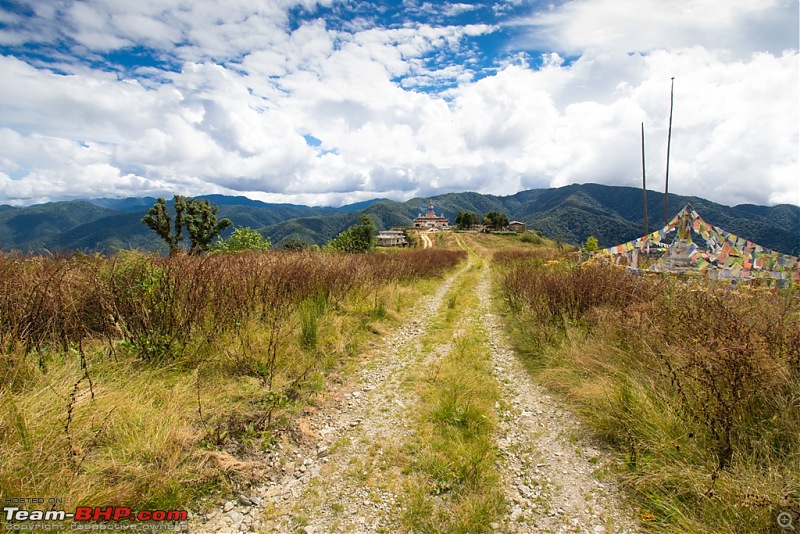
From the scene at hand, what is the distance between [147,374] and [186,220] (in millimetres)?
35805

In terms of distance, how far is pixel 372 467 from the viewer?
10.6 feet

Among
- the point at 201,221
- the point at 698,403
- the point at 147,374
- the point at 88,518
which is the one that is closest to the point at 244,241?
the point at 147,374

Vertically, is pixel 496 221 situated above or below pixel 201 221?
above

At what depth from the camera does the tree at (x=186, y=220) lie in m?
30.9

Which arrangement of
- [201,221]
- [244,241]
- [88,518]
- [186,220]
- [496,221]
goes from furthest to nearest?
1. [496,221]
2. [201,221]
3. [186,220]
4. [244,241]
5. [88,518]

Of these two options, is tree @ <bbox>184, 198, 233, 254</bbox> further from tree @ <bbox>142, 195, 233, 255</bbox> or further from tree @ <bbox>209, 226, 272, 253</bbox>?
tree @ <bbox>209, 226, 272, 253</bbox>

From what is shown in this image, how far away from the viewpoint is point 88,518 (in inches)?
86.0

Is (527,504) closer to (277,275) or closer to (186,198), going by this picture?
(277,275)

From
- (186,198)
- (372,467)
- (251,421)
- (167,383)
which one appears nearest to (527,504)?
(372,467)

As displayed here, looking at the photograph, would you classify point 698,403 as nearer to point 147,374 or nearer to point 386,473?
point 386,473

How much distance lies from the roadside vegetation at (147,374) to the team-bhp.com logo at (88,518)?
55 mm

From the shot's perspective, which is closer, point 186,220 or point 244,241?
point 244,241

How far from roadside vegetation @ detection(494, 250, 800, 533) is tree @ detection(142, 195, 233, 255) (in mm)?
35279

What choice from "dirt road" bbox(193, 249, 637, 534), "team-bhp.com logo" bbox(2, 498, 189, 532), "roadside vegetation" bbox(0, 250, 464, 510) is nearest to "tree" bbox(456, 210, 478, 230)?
"roadside vegetation" bbox(0, 250, 464, 510)
